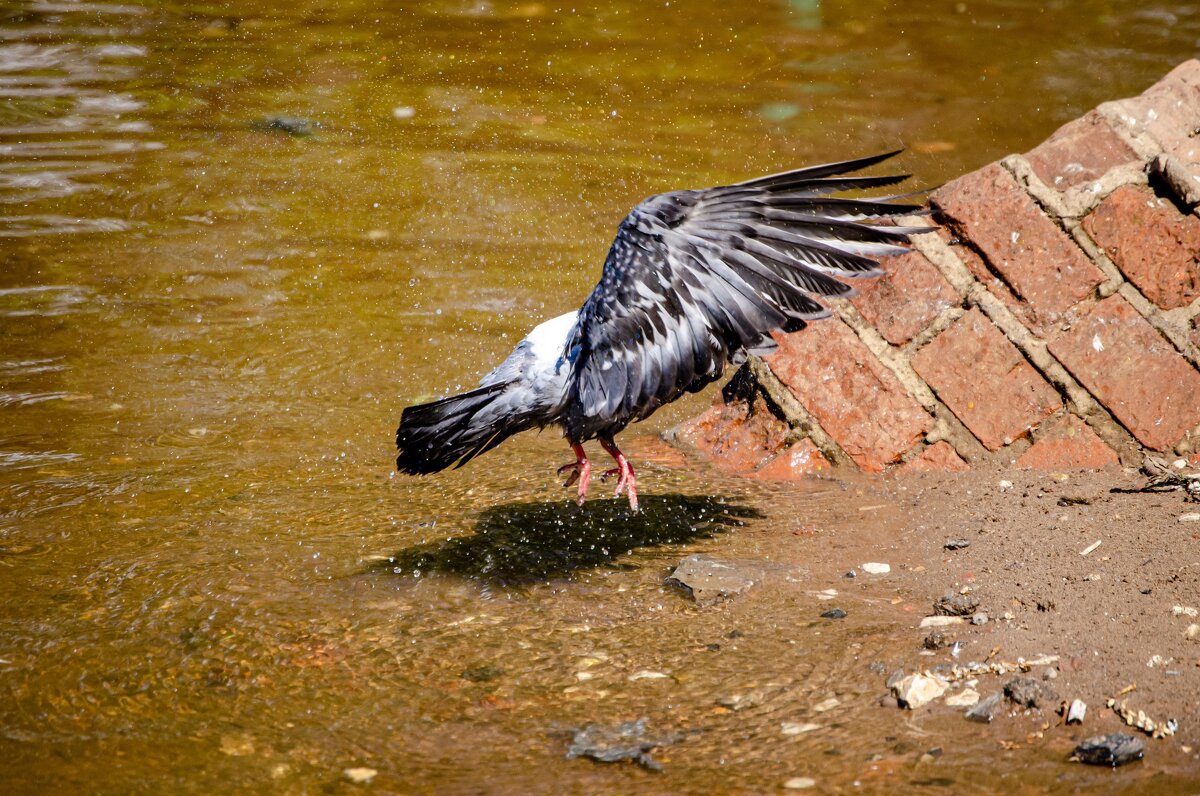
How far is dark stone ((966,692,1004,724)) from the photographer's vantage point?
240 cm

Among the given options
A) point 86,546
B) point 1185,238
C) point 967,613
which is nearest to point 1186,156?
point 1185,238

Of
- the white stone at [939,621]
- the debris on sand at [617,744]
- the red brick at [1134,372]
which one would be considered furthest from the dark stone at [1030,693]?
the red brick at [1134,372]

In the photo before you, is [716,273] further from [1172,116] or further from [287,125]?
[287,125]

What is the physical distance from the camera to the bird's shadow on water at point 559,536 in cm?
348

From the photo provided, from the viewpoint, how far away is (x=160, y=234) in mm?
6406

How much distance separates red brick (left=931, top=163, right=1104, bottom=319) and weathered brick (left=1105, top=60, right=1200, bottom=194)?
0.41m

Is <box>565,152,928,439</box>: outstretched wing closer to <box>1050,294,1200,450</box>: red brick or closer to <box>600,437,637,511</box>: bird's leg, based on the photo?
<box>600,437,637,511</box>: bird's leg

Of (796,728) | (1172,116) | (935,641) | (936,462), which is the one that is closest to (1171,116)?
(1172,116)

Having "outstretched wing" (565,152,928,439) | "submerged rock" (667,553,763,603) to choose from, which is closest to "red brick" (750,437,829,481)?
"submerged rock" (667,553,763,603)

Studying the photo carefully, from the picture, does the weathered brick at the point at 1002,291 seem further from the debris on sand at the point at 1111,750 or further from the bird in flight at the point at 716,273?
the debris on sand at the point at 1111,750

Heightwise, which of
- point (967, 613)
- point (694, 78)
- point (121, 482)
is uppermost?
point (694, 78)

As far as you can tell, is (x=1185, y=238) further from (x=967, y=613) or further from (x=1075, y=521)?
(x=967, y=613)

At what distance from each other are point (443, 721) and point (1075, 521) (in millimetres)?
1763

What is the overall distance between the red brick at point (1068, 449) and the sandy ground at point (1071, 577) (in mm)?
59
